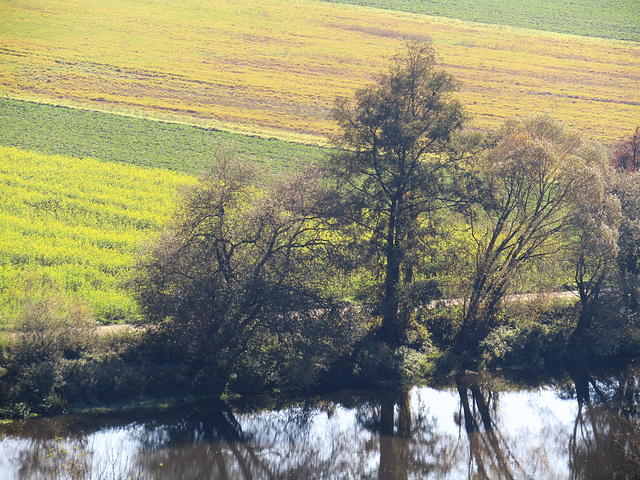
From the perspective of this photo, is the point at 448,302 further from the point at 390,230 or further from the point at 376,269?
the point at 390,230

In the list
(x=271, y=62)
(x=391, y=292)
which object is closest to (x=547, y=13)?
(x=271, y=62)

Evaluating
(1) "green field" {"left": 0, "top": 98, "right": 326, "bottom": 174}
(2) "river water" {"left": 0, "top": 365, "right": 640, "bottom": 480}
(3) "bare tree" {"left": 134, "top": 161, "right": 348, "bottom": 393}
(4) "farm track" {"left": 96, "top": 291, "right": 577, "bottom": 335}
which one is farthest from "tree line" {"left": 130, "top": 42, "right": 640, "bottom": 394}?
(1) "green field" {"left": 0, "top": 98, "right": 326, "bottom": 174}

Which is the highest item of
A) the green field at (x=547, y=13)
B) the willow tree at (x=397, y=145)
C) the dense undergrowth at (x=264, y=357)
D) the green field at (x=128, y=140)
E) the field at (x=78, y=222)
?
the green field at (x=547, y=13)

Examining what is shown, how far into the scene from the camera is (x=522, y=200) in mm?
25547

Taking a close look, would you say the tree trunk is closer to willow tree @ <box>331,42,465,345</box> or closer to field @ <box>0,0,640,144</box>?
willow tree @ <box>331,42,465,345</box>

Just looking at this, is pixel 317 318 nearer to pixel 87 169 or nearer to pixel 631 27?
pixel 87 169

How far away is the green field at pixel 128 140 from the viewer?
46.6 m

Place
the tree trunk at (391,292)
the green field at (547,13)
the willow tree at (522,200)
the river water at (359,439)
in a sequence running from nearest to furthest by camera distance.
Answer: the river water at (359,439), the willow tree at (522,200), the tree trunk at (391,292), the green field at (547,13)

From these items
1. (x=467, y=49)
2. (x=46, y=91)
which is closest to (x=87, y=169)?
(x=46, y=91)

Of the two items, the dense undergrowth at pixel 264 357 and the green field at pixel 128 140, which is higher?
the green field at pixel 128 140

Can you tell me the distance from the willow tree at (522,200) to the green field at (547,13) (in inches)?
3260

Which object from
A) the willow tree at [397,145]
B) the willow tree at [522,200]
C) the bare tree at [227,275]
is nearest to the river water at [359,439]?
the bare tree at [227,275]

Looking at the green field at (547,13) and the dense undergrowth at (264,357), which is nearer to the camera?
the dense undergrowth at (264,357)

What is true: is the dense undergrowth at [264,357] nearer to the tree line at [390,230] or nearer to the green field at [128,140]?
the tree line at [390,230]
